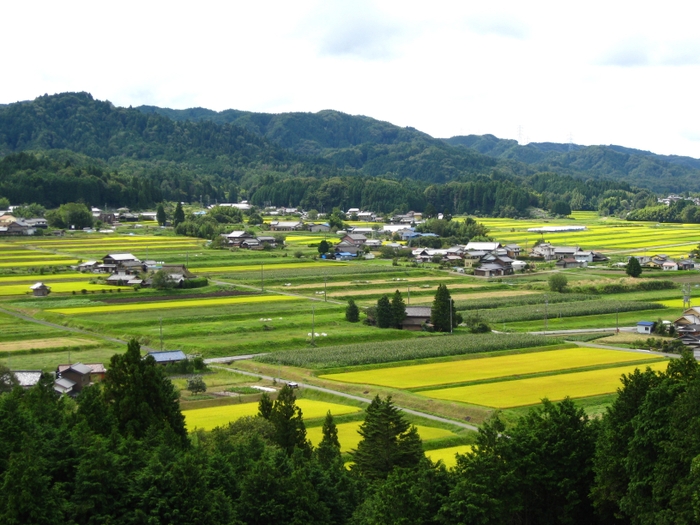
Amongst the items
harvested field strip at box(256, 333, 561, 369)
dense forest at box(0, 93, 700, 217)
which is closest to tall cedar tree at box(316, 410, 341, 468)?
harvested field strip at box(256, 333, 561, 369)

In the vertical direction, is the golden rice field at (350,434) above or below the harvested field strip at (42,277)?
below

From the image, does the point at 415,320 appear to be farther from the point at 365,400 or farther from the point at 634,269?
the point at 634,269

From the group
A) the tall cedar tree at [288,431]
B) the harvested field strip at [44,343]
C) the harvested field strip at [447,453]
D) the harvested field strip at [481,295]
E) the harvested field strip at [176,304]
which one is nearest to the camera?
the tall cedar tree at [288,431]

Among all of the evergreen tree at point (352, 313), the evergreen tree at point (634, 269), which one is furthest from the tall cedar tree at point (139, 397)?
the evergreen tree at point (634, 269)

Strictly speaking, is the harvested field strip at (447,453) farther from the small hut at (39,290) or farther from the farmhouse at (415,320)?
the small hut at (39,290)

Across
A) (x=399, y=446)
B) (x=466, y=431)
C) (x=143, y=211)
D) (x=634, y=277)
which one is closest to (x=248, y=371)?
(x=466, y=431)

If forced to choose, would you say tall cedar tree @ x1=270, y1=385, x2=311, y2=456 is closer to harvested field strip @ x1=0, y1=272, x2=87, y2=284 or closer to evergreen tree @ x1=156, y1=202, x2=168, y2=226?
harvested field strip @ x1=0, y1=272, x2=87, y2=284
